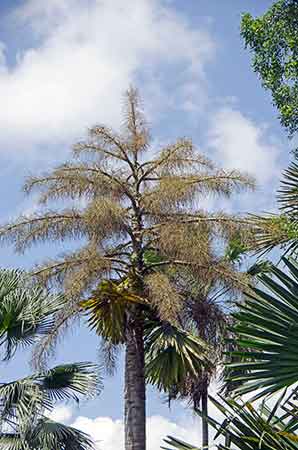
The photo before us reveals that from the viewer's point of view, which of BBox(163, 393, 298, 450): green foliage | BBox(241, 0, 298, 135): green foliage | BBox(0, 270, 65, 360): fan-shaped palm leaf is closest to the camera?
BBox(163, 393, 298, 450): green foliage

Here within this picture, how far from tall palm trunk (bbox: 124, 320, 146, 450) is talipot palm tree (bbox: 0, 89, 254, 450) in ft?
0.04

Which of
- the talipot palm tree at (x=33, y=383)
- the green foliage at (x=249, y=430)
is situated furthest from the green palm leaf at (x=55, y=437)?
the green foliage at (x=249, y=430)

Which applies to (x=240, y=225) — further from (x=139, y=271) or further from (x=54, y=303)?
(x=54, y=303)

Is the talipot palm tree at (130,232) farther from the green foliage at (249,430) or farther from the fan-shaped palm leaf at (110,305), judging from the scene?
the green foliage at (249,430)

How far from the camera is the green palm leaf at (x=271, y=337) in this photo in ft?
19.5

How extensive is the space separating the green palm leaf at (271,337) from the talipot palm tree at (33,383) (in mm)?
4487

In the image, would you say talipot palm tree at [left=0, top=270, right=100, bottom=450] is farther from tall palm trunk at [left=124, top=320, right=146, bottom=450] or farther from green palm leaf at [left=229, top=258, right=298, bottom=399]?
green palm leaf at [left=229, top=258, right=298, bottom=399]

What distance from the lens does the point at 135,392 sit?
10281mm

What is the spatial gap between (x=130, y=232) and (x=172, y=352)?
1569 millimetres

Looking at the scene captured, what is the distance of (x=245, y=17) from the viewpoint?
961 cm

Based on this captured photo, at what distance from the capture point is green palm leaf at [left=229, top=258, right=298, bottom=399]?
5.96m

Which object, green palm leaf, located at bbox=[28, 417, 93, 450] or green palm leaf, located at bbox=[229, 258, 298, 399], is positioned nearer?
green palm leaf, located at bbox=[229, 258, 298, 399]

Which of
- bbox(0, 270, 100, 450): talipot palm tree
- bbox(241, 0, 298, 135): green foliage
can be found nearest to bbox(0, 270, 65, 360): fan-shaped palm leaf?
bbox(0, 270, 100, 450): talipot palm tree

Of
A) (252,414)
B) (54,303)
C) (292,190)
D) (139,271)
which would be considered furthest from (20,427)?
(252,414)
